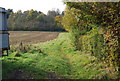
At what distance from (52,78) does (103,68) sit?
2.68 metres

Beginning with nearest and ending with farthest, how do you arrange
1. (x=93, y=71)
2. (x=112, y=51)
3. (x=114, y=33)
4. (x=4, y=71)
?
(x=114, y=33) → (x=112, y=51) → (x=4, y=71) → (x=93, y=71)

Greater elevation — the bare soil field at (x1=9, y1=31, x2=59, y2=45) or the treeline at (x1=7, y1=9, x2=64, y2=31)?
the treeline at (x1=7, y1=9, x2=64, y2=31)

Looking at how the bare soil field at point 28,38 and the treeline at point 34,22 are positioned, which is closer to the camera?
the bare soil field at point 28,38

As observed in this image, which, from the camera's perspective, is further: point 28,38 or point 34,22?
point 34,22

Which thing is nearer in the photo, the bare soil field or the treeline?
Result: the bare soil field

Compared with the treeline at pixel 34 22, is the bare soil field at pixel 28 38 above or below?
below

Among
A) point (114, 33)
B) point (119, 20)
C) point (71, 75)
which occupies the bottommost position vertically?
point (71, 75)

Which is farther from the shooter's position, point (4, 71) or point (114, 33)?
point (4, 71)

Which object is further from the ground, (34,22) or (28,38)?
(34,22)

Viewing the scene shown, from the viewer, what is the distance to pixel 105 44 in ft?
27.1

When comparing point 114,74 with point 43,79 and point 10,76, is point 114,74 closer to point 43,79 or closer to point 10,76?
point 43,79

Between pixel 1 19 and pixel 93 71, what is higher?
pixel 1 19

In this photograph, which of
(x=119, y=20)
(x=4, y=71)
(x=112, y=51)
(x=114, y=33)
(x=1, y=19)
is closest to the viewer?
(x=119, y=20)

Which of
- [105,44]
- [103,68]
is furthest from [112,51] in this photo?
[103,68]
